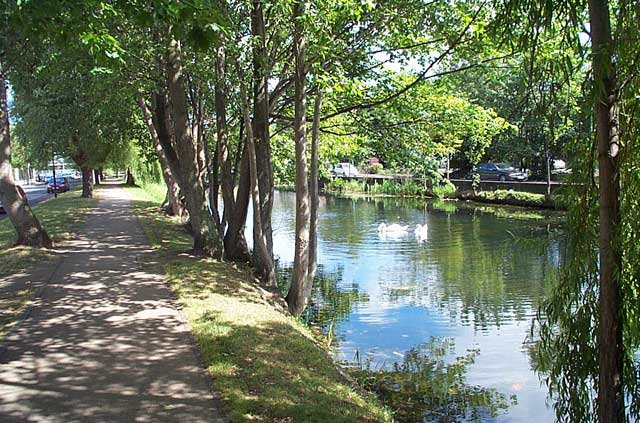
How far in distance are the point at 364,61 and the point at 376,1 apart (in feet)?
4.74

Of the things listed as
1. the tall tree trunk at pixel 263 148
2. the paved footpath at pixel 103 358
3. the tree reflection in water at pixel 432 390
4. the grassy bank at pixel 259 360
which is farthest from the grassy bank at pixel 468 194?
the paved footpath at pixel 103 358

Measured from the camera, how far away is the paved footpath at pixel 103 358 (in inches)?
222

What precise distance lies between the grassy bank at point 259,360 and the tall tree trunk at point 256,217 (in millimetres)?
995

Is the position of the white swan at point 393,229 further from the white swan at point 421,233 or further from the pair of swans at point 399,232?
the white swan at point 421,233

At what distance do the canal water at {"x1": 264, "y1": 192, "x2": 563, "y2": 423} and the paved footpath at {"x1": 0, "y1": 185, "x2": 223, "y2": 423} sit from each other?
3.23 metres

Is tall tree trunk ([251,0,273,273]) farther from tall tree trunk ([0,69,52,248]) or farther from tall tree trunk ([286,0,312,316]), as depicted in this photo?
tall tree trunk ([0,69,52,248])

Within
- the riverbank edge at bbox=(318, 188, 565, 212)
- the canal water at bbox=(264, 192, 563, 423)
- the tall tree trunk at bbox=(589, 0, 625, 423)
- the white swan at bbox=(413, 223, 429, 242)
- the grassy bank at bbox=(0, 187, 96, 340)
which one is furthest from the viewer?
the riverbank edge at bbox=(318, 188, 565, 212)

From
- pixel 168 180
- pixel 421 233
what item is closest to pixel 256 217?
pixel 168 180

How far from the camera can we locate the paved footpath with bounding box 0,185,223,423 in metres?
5.63

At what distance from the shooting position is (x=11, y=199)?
14672 millimetres

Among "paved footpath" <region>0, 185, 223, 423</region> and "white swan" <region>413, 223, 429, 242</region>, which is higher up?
"paved footpath" <region>0, 185, 223, 423</region>

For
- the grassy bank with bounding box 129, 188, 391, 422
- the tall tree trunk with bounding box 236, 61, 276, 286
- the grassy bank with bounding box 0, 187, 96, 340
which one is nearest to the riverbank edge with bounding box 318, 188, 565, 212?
the tall tree trunk with bounding box 236, 61, 276, 286

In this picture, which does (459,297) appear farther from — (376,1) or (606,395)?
(606,395)

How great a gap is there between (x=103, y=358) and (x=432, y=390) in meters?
4.60
